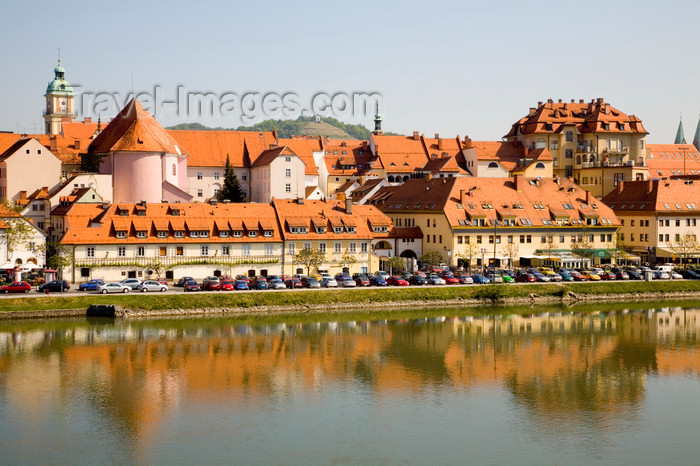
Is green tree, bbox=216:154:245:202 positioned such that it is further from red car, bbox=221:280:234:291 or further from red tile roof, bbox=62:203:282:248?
red car, bbox=221:280:234:291

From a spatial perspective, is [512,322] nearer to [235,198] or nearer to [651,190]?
[651,190]

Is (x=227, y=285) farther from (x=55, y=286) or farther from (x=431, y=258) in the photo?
(x=431, y=258)

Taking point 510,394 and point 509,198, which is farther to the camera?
point 509,198

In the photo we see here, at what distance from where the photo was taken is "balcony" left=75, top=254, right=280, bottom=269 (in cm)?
5712

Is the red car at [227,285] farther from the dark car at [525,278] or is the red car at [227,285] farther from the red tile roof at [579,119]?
the red tile roof at [579,119]

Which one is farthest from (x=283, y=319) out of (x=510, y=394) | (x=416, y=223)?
(x=416, y=223)

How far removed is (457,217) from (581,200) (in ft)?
40.1

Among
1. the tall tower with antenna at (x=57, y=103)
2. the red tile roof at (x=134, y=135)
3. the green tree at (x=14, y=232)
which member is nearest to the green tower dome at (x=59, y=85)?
the tall tower with antenna at (x=57, y=103)

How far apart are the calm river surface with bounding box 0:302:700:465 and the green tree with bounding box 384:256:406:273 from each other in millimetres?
13030

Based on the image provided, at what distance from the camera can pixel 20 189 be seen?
75.0m

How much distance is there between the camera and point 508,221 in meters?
69.8

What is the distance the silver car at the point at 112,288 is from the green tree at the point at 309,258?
39.7ft

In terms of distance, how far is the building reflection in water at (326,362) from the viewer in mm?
33562

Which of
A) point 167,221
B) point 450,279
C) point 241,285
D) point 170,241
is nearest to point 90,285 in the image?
point 170,241
